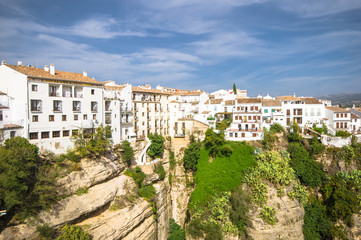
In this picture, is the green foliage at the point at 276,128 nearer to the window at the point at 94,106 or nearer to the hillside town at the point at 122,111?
the hillside town at the point at 122,111

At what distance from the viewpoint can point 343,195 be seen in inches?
1164

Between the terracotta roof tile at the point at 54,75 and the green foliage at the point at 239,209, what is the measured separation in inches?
920

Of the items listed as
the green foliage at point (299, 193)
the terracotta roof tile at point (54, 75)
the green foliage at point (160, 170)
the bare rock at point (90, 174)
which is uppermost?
the terracotta roof tile at point (54, 75)

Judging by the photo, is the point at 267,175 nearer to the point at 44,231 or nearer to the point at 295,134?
the point at 295,134

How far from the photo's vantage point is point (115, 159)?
30.9m

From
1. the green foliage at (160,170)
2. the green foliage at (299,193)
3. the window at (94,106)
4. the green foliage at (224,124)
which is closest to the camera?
the green foliage at (299,193)

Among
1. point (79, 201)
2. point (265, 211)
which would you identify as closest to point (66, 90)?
point (79, 201)

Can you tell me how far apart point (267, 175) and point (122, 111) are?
22.3 metres

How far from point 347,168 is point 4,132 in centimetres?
4273

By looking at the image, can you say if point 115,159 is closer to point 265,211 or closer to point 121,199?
point 121,199

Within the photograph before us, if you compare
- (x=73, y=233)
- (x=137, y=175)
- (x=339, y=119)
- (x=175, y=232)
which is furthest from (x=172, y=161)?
(x=339, y=119)

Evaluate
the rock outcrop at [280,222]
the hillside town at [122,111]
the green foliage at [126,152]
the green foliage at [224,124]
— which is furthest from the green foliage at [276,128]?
the green foliage at [126,152]

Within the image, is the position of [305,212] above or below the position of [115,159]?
below

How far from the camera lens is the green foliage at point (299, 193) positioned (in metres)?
30.9
